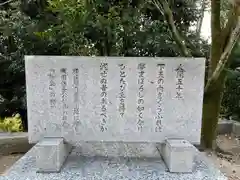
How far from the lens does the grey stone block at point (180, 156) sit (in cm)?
254

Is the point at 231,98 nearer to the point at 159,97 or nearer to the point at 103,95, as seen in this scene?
the point at 159,97

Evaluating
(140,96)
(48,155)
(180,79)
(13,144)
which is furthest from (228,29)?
(13,144)

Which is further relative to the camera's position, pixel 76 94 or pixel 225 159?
pixel 225 159

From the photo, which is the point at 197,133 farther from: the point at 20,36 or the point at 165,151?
the point at 20,36

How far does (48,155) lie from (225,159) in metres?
2.47

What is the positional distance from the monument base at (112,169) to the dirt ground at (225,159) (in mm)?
794

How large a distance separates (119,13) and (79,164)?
2290 millimetres

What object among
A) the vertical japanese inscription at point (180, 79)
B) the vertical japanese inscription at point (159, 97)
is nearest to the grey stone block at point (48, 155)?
the vertical japanese inscription at point (159, 97)

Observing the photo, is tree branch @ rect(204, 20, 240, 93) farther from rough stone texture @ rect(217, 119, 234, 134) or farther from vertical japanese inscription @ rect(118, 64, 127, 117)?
rough stone texture @ rect(217, 119, 234, 134)

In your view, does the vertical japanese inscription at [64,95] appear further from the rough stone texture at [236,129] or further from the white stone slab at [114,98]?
the rough stone texture at [236,129]

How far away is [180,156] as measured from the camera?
2.56 m

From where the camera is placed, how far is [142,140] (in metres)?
2.73

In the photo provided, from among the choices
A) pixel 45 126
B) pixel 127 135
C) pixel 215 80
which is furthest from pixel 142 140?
pixel 215 80

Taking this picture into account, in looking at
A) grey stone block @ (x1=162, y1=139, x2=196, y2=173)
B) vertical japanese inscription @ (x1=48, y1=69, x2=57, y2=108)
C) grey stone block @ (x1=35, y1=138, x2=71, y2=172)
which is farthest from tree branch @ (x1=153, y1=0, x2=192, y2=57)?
grey stone block @ (x1=35, y1=138, x2=71, y2=172)
